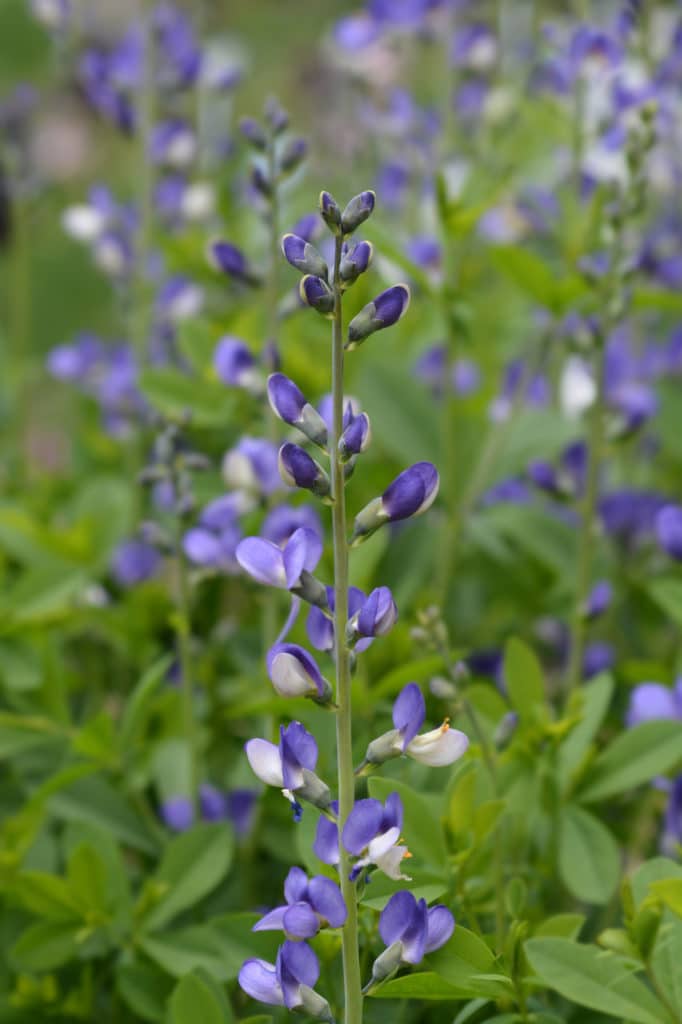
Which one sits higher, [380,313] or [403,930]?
[380,313]

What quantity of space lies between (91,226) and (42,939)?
1157mm

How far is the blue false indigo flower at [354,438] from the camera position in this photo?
76 centimetres

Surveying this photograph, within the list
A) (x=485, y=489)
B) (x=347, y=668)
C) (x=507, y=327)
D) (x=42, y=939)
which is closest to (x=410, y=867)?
(x=347, y=668)

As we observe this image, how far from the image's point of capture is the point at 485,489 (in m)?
1.63

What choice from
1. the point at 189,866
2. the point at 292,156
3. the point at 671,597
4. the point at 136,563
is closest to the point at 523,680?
the point at 671,597

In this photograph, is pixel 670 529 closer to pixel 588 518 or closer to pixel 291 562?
pixel 588 518

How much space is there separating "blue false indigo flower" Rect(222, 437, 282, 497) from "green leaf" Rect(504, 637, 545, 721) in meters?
0.29

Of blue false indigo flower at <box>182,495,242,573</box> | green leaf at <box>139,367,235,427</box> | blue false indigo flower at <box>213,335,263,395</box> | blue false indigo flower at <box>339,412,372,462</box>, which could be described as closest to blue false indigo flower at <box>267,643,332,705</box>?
blue false indigo flower at <box>339,412,372,462</box>

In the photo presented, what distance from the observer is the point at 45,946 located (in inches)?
43.7

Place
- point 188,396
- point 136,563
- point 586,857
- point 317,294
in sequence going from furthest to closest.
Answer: point 136,563
point 188,396
point 586,857
point 317,294

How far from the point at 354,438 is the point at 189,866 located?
53 cm

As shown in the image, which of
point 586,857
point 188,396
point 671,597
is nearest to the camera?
point 586,857

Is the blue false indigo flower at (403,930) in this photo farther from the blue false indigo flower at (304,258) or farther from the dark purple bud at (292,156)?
the dark purple bud at (292,156)

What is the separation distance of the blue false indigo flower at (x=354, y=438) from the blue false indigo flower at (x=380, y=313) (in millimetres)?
51
